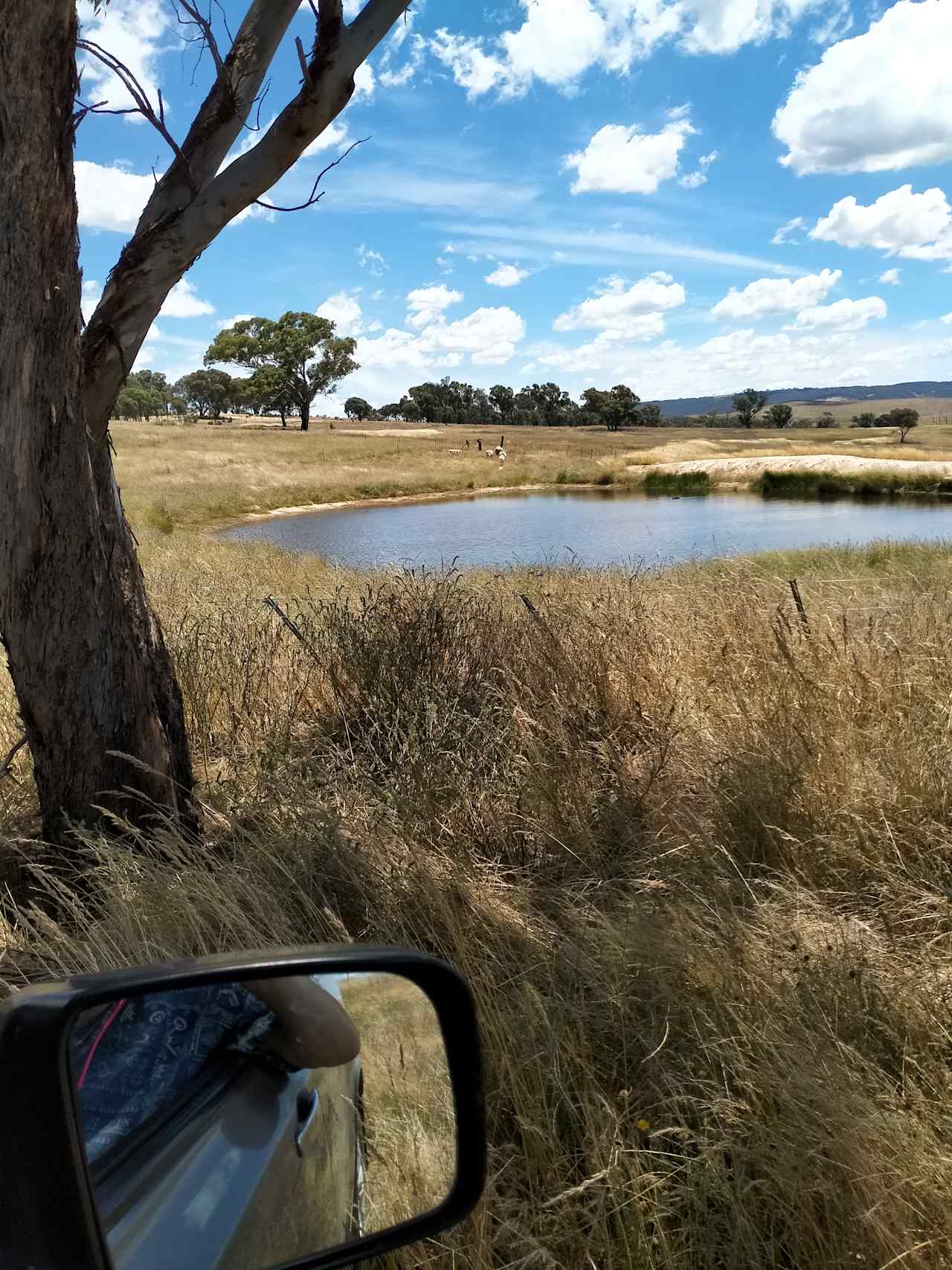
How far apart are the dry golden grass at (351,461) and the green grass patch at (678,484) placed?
1986 mm

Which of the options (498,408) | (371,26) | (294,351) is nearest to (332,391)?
(294,351)

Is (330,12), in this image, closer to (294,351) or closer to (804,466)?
(804,466)

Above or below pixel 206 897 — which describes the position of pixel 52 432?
above

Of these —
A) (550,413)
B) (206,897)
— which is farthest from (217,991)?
(550,413)

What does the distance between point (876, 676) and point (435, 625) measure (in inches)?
88.7

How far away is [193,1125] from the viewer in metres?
0.97

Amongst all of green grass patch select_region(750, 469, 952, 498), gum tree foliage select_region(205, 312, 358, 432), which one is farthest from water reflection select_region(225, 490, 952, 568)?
gum tree foliage select_region(205, 312, 358, 432)

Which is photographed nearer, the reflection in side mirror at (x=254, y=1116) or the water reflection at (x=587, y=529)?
the reflection in side mirror at (x=254, y=1116)

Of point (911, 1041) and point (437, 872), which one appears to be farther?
point (437, 872)

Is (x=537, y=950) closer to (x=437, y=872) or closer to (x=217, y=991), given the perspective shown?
(x=437, y=872)

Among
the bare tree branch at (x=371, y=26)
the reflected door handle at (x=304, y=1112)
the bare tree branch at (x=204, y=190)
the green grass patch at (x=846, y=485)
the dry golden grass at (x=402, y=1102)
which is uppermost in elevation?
the bare tree branch at (x=371, y=26)

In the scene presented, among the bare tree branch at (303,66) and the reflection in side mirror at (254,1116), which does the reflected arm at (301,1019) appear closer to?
the reflection in side mirror at (254,1116)

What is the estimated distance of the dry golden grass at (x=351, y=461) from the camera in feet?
99.8

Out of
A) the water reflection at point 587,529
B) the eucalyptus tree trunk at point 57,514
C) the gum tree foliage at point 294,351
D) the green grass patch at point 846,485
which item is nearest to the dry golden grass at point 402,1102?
the eucalyptus tree trunk at point 57,514
